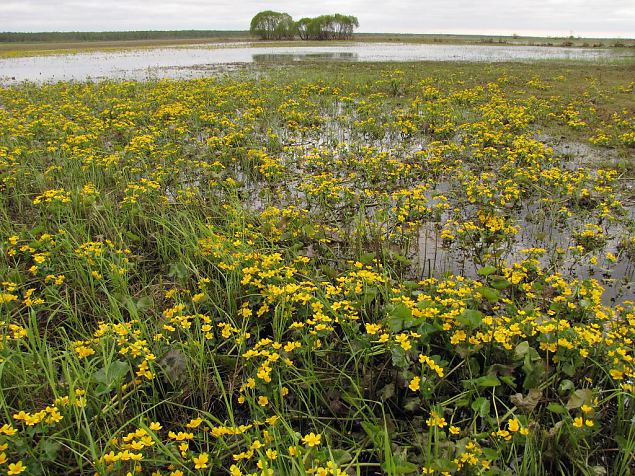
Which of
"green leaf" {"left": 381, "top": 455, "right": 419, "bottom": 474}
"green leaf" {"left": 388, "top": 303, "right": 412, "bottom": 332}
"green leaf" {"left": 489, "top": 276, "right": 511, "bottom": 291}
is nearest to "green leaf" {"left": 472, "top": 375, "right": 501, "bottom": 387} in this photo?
"green leaf" {"left": 388, "top": 303, "right": 412, "bottom": 332}

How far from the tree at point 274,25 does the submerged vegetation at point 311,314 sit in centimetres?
7726

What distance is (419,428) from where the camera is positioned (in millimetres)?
2578

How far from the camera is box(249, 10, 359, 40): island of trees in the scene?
7738 cm

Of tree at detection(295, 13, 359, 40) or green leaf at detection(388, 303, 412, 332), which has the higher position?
tree at detection(295, 13, 359, 40)

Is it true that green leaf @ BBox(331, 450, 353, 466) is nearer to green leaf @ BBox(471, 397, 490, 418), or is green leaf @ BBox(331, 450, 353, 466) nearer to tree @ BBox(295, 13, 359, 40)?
green leaf @ BBox(471, 397, 490, 418)

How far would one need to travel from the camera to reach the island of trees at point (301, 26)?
77375mm

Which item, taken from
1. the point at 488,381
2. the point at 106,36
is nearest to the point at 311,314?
the point at 488,381

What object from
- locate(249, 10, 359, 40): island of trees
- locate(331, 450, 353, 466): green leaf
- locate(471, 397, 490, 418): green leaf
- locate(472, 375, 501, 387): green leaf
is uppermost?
locate(249, 10, 359, 40): island of trees

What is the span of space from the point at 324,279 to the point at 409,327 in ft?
4.10

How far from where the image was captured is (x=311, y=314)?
10.7 feet

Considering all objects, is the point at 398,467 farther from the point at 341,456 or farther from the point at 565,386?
the point at 565,386

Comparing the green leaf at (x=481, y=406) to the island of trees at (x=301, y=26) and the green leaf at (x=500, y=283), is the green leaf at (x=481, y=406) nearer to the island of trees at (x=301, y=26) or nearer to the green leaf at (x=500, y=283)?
the green leaf at (x=500, y=283)

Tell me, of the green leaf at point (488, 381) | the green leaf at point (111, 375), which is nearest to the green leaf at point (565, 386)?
the green leaf at point (488, 381)

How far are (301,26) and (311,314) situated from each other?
85629 mm
